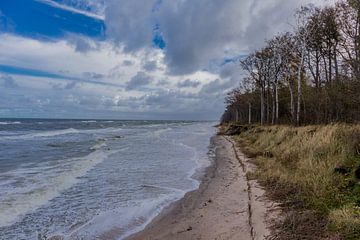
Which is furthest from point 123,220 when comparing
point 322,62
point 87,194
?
point 322,62

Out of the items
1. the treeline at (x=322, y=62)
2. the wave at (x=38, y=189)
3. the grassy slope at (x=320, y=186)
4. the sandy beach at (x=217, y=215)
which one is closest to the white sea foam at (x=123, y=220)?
the sandy beach at (x=217, y=215)

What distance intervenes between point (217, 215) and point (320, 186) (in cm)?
255

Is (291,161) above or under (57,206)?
above

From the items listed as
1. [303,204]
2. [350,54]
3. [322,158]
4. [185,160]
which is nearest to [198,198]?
[303,204]

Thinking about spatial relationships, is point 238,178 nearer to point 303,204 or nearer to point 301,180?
point 301,180

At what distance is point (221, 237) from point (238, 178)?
6220mm

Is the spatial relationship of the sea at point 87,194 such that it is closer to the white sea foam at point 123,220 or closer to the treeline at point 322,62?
the white sea foam at point 123,220

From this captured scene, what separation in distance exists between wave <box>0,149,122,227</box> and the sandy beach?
3.66m

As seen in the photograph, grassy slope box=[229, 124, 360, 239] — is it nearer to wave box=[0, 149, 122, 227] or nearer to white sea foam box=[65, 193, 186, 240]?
white sea foam box=[65, 193, 186, 240]

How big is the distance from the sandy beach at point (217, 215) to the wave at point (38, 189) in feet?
12.0

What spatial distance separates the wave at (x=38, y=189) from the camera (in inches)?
352

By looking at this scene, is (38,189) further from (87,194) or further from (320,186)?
(320,186)

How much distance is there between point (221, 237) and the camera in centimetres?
639

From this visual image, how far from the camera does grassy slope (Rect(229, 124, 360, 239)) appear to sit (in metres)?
5.77
